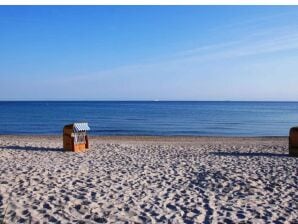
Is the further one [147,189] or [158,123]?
[158,123]

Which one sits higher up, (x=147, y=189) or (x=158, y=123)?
(x=147, y=189)

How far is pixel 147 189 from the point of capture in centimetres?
774

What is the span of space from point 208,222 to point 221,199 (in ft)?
4.54

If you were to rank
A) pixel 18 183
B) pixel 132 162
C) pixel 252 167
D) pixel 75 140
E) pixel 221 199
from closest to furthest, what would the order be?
1. pixel 221 199
2. pixel 18 183
3. pixel 252 167
4. pixel 132 162
5. pixel 75 140

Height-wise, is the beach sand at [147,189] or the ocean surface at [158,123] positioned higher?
the beach sand at [147,189]

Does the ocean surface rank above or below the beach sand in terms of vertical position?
below

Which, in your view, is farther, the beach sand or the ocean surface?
the ocean surface

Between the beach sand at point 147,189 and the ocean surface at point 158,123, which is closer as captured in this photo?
the beach sand at point 147,189

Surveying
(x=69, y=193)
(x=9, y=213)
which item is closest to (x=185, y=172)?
A: (x=69, y=193)

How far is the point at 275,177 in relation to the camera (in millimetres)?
9031

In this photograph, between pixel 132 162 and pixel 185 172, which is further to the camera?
pixel 132 162

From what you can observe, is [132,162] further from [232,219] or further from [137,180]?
[232,219]

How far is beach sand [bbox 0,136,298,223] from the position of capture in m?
→ 6.08

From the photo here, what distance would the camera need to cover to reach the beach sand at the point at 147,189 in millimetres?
6078
